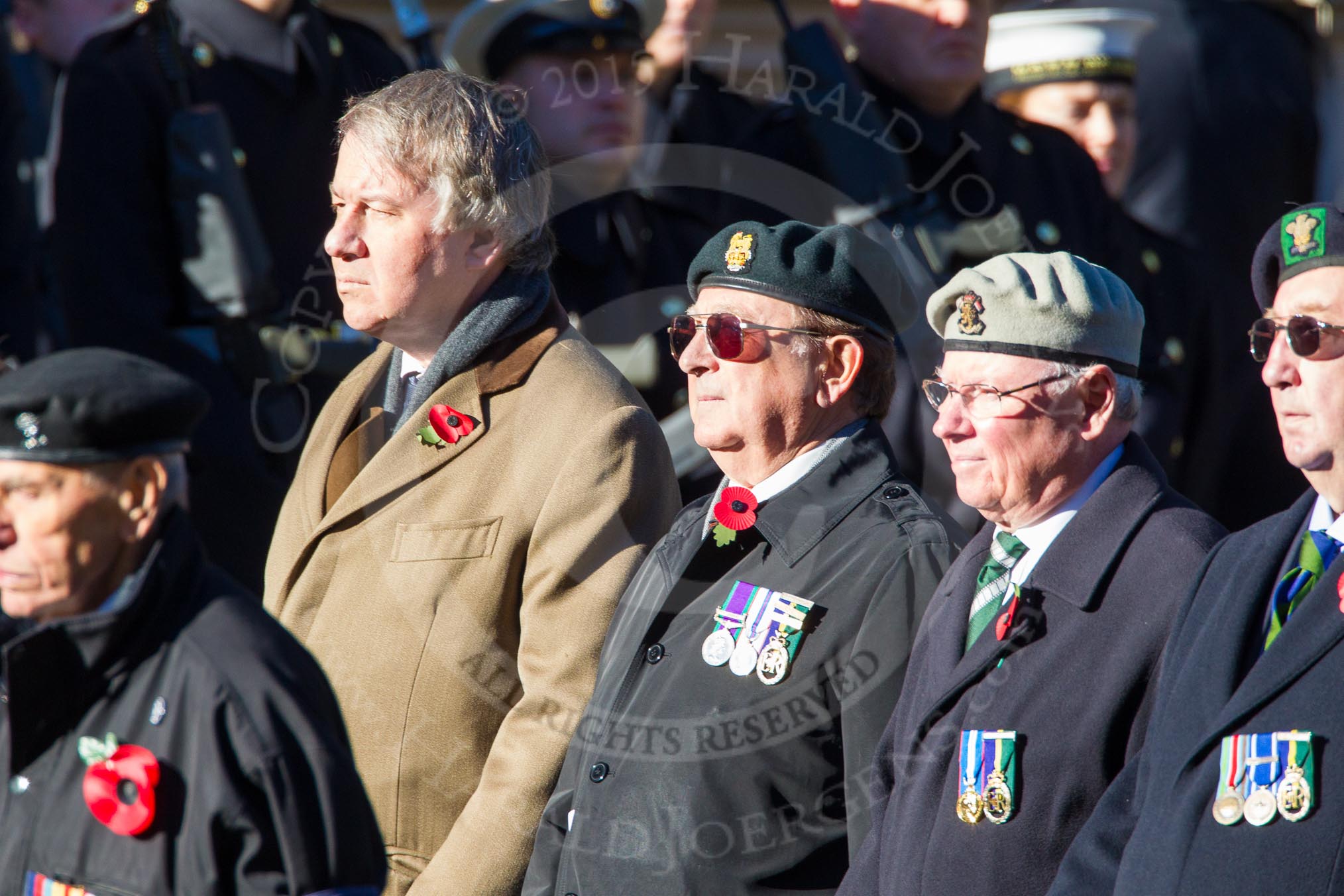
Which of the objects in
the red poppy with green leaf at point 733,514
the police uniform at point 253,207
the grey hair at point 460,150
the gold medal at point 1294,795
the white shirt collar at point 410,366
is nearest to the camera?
the gold medal at point 1294,795

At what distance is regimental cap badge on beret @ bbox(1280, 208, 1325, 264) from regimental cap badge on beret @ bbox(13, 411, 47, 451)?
180 centimetres

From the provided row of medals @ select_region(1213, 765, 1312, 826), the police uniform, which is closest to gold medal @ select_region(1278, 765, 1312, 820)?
row of medals @ select_region(1213, 765, 1312, 826)

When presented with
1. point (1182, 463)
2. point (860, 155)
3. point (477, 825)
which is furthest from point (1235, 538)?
point (1182, 463)

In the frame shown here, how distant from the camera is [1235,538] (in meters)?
2.86

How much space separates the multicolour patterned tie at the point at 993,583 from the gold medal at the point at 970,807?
0.25 meters

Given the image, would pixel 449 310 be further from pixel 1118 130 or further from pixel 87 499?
pixel 1118 130

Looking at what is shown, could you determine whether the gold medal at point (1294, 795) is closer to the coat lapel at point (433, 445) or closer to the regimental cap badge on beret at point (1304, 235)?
the regimental cap badge on beret at point (1304, 235)

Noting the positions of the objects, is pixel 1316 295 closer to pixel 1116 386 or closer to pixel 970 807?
pixel 1116 386

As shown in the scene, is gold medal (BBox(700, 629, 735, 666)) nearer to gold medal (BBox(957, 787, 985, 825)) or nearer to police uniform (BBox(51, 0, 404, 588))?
gold medal (BBox(957, 787, 985, 825))

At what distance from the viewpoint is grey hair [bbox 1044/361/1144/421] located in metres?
3.12

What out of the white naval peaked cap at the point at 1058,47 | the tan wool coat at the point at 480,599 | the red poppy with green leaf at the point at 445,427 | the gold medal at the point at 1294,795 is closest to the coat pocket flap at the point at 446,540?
the tan wool coat at the point at 480,599

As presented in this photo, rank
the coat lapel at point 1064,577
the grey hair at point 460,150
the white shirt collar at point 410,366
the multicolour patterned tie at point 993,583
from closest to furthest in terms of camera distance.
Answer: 1. the coat lapel at point 1064,577
2. the multicolour patterned tie at point 993,583
3. the grey hair at point 460,150
4. the white shirt collar at point 410,366

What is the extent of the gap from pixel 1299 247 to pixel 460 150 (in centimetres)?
155

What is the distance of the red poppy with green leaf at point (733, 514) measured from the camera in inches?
132
